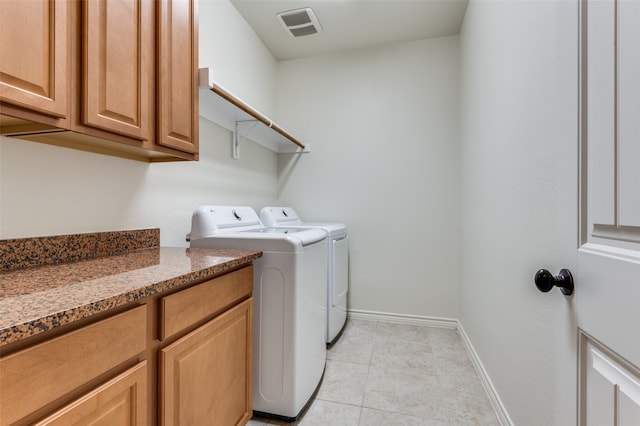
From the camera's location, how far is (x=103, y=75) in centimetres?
94

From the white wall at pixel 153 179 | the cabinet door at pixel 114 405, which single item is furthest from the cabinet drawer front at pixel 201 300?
the white wall at pixel 153 179

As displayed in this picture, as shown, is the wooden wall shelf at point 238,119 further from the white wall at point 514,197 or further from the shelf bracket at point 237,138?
the white wall at point 514,197

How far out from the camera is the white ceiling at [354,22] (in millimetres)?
2275

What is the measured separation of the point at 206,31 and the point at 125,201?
129cm

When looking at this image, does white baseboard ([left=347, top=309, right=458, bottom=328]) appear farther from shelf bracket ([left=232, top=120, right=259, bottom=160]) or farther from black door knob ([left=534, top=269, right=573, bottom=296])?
black door knob ([left=534, top=269, right=573, bottom=296])

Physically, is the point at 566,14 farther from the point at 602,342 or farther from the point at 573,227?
the point at 602,342

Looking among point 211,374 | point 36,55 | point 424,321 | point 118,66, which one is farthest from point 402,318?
point 36,55

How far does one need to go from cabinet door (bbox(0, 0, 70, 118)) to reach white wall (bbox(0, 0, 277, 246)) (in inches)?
13.0

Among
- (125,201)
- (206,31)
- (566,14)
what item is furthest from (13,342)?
(206,31)

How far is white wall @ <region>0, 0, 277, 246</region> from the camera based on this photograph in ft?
3.30

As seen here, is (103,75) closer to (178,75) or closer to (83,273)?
(178,75)

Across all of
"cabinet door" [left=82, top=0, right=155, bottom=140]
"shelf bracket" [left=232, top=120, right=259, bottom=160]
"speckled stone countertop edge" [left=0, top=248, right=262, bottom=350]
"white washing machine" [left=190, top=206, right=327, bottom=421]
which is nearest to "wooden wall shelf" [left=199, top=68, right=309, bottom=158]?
"shelf bracket" [left=232, top=120, right=259, bottom=160]

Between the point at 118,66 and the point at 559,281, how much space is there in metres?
1.38

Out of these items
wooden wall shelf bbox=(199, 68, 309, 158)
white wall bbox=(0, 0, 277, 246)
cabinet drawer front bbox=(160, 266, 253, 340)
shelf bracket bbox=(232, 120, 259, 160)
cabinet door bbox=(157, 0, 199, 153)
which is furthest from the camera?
shelf bracket bbox=(232, 120, 259, 160)
